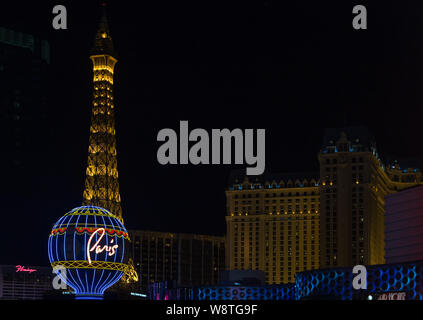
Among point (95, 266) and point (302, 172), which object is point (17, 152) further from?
point (95, 266)

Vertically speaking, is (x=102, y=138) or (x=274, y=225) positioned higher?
(x=102, y=138)

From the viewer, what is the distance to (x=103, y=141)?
447 feet

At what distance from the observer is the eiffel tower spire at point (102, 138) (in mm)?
132125

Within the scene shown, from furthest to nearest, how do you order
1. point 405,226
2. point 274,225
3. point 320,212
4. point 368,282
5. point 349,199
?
point 274,225 → point 320,212 → point 349,199 → point 405,226 → point 368,282

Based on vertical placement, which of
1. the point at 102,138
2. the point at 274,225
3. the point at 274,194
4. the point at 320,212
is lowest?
the point at 274,225

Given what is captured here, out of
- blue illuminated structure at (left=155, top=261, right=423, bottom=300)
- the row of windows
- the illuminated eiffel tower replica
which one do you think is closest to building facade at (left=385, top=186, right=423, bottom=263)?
blue illuminated structure at (left=155, top=261, right=423, bottom=300)

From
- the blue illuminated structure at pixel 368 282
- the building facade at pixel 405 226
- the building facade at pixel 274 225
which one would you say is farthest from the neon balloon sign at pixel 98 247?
the building facade at pixel 274 225

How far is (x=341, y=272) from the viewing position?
107m

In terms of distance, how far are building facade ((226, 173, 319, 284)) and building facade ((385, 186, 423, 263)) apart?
63849mm

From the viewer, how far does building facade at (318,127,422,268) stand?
164750 millimetres

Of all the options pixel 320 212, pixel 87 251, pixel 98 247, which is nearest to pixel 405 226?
pixel 98 247

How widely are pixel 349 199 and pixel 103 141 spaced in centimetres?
5305

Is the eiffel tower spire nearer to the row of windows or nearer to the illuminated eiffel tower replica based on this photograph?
the illuminated eiffel tower replica

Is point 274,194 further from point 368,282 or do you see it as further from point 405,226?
point 368,282
